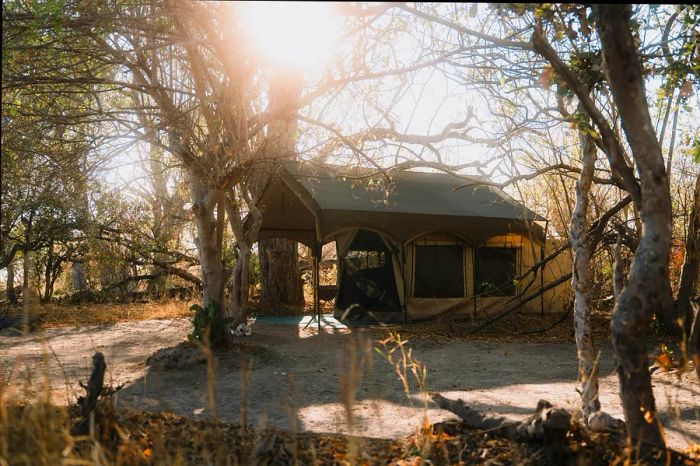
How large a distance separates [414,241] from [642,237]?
10.6m

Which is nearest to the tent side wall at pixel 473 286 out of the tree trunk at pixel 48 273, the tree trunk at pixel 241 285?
the tree trunk at pixel 241 285

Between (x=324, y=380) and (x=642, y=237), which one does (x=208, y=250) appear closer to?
(x=324, y=380)

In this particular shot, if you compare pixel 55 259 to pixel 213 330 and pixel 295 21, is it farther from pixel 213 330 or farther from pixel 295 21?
pixel 295 21

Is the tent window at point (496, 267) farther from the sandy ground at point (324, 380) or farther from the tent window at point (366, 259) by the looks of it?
the sandy ground at point (324, 380)

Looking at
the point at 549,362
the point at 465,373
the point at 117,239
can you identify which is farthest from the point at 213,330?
the point at 117,239

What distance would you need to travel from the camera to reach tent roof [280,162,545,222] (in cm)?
1255

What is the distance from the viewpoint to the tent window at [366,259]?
46.4 feet

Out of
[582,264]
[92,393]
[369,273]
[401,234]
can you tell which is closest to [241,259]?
[401,234]

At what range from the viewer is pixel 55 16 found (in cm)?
653

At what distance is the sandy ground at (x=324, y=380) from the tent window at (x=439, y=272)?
294 cm

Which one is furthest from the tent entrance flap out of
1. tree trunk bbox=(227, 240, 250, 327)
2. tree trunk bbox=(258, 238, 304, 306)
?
tree trunk bbox=(227, 240, 250, 327)

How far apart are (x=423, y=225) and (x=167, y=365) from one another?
6738mm

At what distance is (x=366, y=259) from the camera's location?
14305 millimetres

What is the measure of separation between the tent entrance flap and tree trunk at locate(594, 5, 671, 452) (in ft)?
34.0
